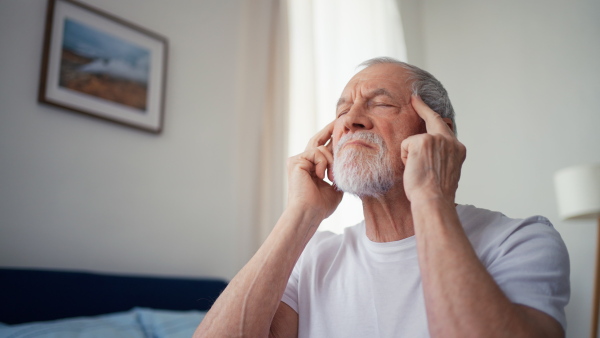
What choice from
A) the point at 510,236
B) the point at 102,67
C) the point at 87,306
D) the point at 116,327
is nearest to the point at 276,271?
the point at 510,236

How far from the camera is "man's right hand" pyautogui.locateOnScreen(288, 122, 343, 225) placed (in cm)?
110

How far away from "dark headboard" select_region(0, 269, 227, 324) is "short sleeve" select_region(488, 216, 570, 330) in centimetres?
151

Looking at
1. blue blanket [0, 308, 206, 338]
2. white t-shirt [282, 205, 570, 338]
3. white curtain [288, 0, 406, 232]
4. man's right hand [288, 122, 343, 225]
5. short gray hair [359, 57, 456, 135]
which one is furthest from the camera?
white curtain [288, 0, 406, 232]

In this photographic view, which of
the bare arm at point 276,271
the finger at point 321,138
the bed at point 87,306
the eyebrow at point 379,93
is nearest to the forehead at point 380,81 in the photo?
the eyebrow at point 379,93

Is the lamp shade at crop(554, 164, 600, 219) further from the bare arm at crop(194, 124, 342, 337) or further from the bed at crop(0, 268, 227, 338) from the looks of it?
the bed at crop(0, 268, 227, 338)

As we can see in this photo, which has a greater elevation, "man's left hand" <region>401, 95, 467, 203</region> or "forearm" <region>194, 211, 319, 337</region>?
"man's left hand" <region>401, 95, 467, 203</region>

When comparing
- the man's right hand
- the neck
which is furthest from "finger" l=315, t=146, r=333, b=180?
the neck

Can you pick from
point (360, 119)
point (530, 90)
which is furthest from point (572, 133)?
point (360, 119)

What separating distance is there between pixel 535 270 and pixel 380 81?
0.66m

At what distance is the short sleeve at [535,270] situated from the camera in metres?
0.72

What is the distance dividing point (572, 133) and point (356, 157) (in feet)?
4.99

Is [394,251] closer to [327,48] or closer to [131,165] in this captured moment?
[131,165]

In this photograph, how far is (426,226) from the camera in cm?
78

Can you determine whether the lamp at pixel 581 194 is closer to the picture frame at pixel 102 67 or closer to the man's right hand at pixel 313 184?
the man's right hand at pixel 313 184
